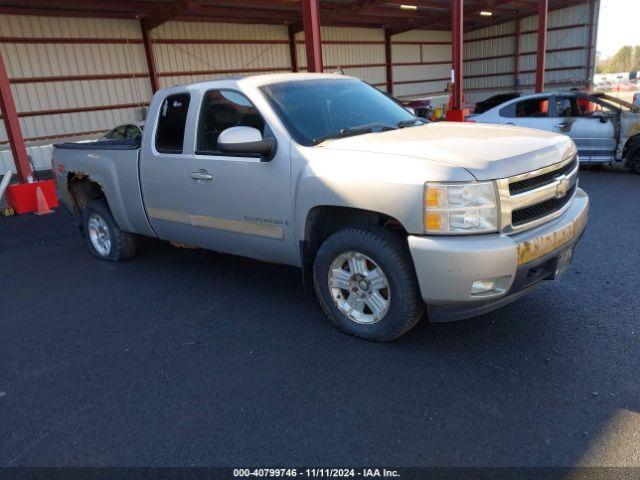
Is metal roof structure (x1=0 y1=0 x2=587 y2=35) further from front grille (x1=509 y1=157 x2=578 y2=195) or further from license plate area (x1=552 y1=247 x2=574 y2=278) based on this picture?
license plate area (x1=552 y1=247 x2=574 y2=278)

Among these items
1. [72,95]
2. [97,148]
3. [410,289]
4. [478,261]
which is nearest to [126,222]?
[97,148]

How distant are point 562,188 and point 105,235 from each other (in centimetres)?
493

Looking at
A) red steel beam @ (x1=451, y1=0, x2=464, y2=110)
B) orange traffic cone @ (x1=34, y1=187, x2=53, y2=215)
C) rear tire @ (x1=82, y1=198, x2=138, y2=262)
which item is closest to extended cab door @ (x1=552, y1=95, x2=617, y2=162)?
red steel beam @ (x1=451, y1=0, x2=464, y2=110)

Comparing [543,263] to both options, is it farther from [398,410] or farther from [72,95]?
[72,95]

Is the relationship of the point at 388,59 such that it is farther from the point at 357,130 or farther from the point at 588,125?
the point at 357,130

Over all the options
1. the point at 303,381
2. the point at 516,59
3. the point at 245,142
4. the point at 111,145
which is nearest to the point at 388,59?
the point at 516,59

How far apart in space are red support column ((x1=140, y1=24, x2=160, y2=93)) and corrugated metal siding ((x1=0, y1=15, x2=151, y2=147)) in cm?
18

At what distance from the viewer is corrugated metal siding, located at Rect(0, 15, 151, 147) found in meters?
15.5

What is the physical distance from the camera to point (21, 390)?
3412 mm

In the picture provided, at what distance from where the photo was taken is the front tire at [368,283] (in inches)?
135

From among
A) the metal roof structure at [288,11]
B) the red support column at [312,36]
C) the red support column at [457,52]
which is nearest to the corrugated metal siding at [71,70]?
the metal roof structure at [288,11]

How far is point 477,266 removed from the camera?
10.0 feet

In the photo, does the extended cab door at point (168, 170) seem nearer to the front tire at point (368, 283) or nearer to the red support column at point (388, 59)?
the front tire at point (368, 283)

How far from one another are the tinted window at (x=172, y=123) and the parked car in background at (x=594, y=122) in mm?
7620
